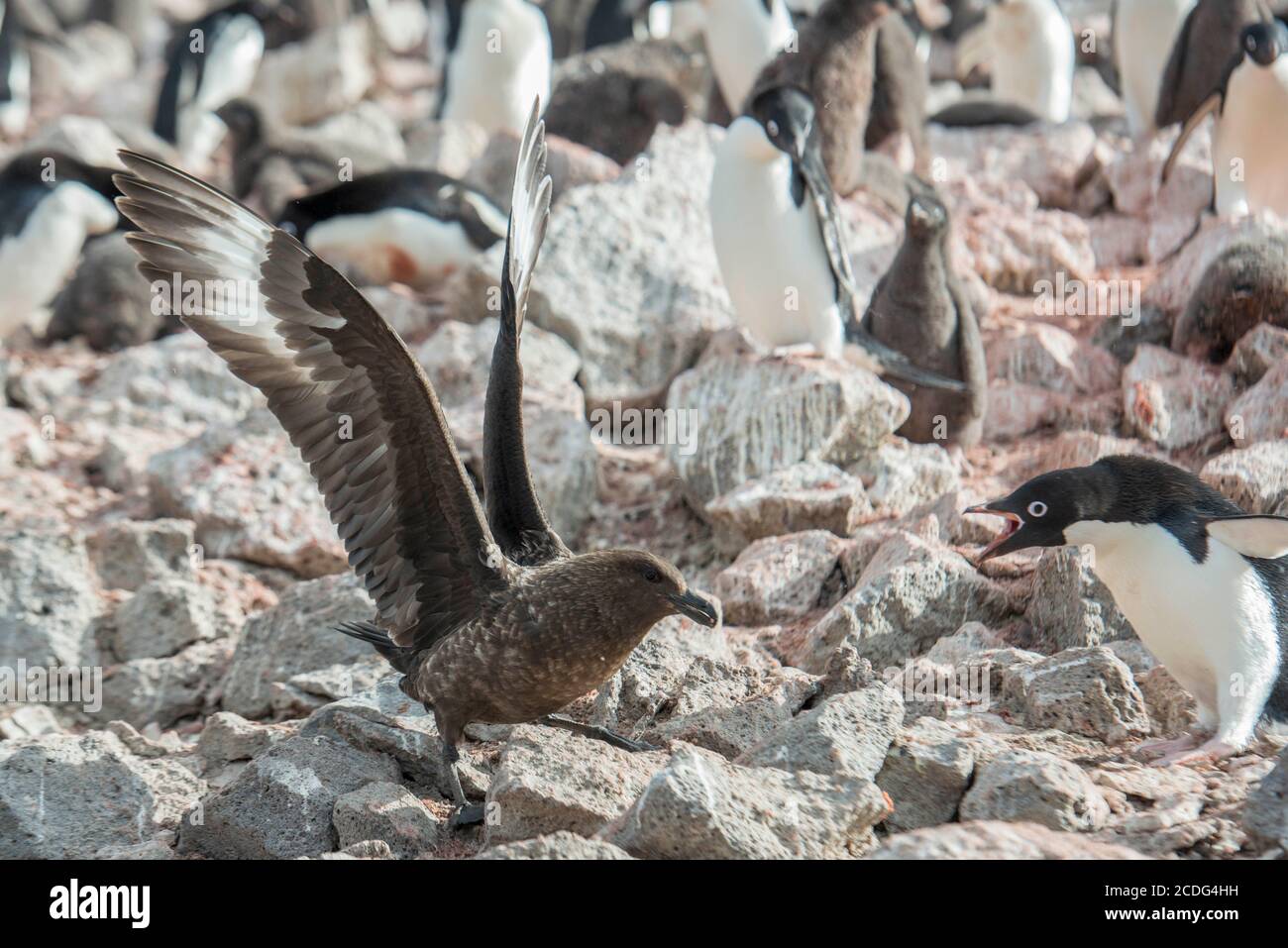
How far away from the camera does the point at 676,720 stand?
5.51m

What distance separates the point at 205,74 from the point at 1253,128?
10.1 meters

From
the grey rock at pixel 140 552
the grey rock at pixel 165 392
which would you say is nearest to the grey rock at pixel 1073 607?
the grey rock at pixel 140 552

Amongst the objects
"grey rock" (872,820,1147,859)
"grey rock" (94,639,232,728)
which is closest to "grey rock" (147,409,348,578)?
"grey rock" (94,639,232,728)

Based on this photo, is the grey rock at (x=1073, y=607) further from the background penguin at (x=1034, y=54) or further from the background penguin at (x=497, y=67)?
the background penguin at (x=497, y=67)

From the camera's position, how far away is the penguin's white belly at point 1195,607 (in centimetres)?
504

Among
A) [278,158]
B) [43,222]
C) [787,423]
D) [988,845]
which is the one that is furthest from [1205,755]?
[278,158]

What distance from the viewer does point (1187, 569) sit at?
5.10 m

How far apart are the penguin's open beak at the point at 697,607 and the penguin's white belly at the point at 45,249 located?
7576mm

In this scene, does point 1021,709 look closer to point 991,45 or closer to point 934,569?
point 934,569

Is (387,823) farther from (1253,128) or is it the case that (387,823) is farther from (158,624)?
(1253,128)

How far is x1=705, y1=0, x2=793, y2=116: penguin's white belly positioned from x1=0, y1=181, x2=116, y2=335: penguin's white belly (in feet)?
14.8

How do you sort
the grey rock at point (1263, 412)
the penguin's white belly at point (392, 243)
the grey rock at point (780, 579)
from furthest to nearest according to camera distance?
the penguin's white belly at point (392, 243)
the grey rock at point (1263, 412)
the grey rock at point (780, 579)

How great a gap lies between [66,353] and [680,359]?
3972 millimetres

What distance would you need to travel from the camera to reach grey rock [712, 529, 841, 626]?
698 centimetres
